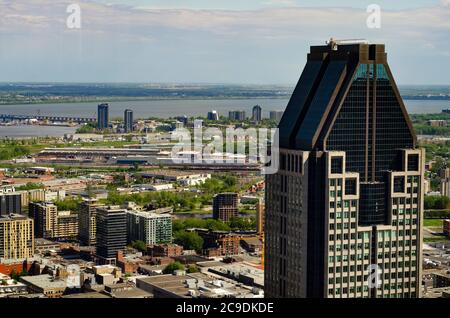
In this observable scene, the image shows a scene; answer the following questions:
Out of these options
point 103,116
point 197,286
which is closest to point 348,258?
point 197,286

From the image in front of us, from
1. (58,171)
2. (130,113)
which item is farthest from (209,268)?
(130,113)

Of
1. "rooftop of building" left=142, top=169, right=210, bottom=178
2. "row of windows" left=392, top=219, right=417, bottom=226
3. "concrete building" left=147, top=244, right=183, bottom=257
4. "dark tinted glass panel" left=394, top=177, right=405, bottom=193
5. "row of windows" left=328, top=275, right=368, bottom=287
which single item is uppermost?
"dark tinted glass panel" left=394, top=177, right=405, bottom=193

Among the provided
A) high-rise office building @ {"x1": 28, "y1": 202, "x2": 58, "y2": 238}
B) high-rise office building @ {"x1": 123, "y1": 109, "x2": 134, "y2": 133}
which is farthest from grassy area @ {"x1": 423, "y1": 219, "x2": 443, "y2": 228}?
high-rise office building @ {"x1": 123, "y1": 109, "x2": 134, "y2": 133}

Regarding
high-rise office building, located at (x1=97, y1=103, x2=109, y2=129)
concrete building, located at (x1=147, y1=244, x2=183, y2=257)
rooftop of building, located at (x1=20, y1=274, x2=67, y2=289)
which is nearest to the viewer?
rooftop of building, located at (x1=20, y1=274, x2=67, y2=289)

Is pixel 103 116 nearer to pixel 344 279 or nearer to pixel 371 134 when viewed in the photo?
pixel 371 134

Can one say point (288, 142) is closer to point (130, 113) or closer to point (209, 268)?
point (209, 268)

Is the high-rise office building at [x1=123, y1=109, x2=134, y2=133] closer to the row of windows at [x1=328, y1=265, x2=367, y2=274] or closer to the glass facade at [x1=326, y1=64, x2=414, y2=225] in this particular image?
the glass facade at [x1=326, y1=64, x2=414, y2=225]

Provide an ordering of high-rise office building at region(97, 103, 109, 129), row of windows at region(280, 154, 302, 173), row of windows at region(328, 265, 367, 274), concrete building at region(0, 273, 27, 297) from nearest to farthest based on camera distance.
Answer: row of windows at region(328, 265, 367, 274), row of windows at region(280, 154, 302, 173), concrete building at region(0, 273, 27, 297), high-rise office building at region(97, 103, 109, 129)
